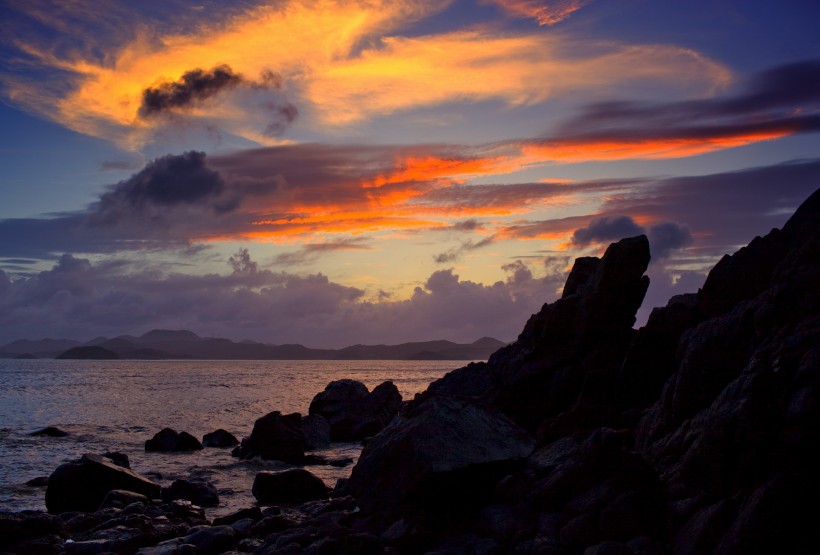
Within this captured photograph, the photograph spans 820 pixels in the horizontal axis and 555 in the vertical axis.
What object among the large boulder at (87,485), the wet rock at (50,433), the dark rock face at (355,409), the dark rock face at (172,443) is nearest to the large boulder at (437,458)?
the large boulder at (87,485)

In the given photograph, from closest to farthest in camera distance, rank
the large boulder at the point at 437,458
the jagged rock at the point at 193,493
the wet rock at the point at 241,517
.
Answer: the large boulder at the point at 437,458 < the wet rock at the point at 241,517 < the jagged rock at the point at 193,493

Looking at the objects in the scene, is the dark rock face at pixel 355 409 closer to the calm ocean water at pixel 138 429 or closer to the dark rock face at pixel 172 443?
the calm ocean water at pixel 138 429

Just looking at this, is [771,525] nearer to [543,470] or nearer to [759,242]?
[543,470]

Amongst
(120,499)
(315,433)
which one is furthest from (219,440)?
(120,499)

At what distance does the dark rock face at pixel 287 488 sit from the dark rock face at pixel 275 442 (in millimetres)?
11639

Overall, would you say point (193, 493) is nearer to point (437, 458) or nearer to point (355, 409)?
point (437, 458)

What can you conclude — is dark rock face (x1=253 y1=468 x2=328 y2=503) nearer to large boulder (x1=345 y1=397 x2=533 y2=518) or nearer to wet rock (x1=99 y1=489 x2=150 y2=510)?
wet rock (x1=99 y1=489 x2=150 y2=510)

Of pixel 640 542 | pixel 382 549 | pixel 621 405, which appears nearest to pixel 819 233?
pixel 621 405

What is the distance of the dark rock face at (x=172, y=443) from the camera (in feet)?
148

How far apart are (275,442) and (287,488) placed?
1268cm

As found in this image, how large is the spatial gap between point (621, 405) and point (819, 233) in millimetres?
9807

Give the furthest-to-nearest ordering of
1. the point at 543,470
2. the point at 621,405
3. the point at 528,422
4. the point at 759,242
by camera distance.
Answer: the point at 528,422, the point at 759,242, the point at 621,405, the point at 543,470

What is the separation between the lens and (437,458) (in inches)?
661

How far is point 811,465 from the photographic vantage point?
1308 centimetres
